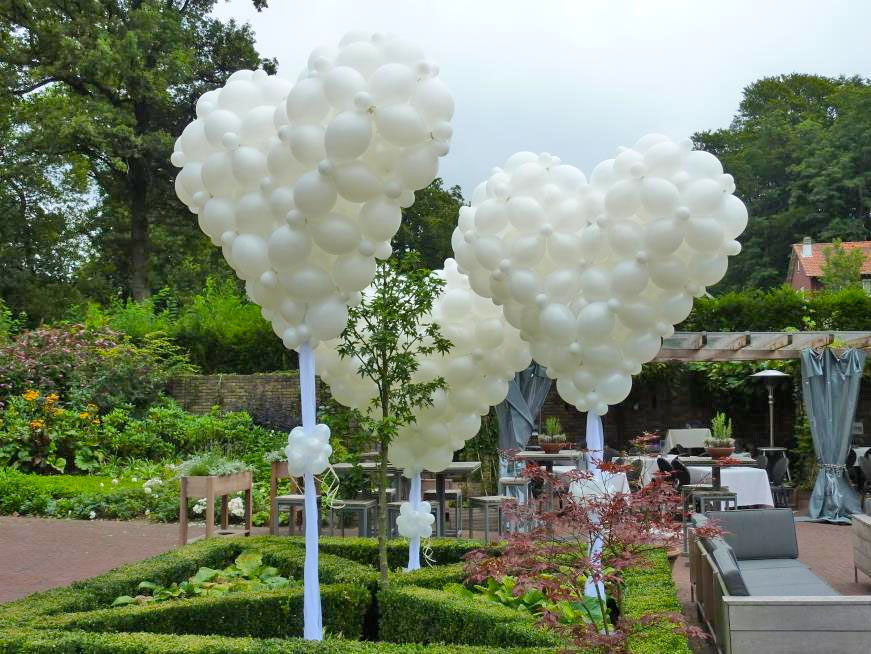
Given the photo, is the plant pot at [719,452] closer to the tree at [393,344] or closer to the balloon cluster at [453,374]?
the balloon cluster at [453,374]

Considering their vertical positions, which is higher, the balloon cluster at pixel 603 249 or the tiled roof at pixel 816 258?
the tiled roof at pixel 816 258

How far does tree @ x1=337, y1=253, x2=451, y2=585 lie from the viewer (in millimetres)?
5949

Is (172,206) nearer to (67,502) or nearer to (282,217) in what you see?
(67,502)

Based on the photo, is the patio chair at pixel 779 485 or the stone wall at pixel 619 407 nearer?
the patio chair at pixel 779 485

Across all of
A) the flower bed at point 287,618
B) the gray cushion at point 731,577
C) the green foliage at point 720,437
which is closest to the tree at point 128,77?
the green foliage at point 720,437

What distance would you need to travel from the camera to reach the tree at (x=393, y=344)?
5.95m

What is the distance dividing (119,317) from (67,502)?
7.75 meters

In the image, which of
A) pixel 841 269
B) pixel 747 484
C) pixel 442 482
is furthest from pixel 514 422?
pixel 841 269

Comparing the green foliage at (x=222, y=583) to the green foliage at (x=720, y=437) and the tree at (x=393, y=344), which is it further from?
the green foliage at (x=720, y=437)

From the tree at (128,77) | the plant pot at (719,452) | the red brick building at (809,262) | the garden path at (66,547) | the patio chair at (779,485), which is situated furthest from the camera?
the red brick building at (809,262)

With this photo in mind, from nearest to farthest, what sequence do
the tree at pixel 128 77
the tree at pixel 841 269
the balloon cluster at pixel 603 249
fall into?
the balloon cluster at pixel 603 249 → the tree at pixel 128 77 → the tree at pixel 841 269

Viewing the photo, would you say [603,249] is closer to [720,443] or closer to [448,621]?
[448,621]

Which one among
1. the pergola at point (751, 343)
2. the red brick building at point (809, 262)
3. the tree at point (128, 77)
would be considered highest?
the tree at point (128, 77)

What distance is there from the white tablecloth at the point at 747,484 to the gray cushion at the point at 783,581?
3.10 metres
